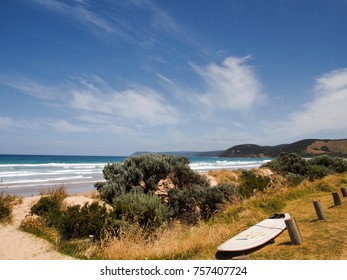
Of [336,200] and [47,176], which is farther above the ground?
[47,176]

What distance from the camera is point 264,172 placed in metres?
23.2

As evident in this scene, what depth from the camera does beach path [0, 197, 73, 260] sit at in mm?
7371

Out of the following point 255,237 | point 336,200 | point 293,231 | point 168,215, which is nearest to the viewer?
point 293,231

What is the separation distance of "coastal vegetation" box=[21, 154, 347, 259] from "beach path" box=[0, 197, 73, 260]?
0.33 metres

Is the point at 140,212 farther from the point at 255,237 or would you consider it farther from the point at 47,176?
the point at 47,176

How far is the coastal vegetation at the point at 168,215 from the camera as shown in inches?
280

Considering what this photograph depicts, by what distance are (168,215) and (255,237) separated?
17.6 ft

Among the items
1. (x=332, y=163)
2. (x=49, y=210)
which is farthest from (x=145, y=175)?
(x=332, y=163)

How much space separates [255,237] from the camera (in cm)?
721

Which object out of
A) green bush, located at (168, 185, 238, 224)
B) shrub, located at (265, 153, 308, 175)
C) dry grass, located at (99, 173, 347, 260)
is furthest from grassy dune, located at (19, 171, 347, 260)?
shrub, located at (265, 153, 308, 175)

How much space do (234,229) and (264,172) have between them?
15.1 meters

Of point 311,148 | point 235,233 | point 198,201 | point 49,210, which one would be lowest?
point 235,233

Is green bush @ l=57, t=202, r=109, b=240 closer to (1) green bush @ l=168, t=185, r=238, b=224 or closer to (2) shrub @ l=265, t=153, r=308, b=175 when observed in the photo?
(1) green bush @ l=168, t=185, r=238, b=224

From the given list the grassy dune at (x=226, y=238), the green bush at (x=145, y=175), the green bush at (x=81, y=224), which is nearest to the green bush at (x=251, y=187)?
the green bush at (x=145, y=175)
